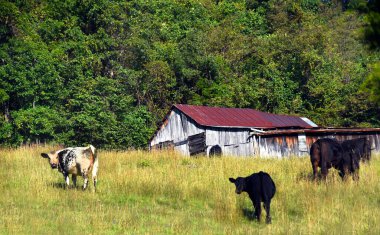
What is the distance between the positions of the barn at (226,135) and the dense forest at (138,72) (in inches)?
111

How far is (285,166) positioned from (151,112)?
2526 cm

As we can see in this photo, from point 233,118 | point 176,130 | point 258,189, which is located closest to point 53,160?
point 258,189

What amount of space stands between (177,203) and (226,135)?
2065 cm

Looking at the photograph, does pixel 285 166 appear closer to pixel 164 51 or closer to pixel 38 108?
pixel 38 108

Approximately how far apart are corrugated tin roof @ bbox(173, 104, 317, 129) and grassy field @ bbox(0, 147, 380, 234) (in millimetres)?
15047

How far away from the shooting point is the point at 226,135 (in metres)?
36.6

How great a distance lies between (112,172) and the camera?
20016 millimetres

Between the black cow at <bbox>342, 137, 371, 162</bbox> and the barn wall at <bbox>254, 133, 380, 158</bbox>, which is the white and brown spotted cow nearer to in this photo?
the black cow at <bbox>342, 137, 371, 162</bbox>

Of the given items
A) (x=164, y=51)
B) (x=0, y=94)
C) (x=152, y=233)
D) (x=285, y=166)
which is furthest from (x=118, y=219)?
(x=164, y=51)

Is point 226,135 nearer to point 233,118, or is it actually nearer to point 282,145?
point 233,118

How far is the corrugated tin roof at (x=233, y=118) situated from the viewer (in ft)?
120

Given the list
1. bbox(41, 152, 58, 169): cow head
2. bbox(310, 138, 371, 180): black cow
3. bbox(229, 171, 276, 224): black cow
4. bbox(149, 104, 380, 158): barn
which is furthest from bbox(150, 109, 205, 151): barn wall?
bbox(229, 171, 276, 224): black cow

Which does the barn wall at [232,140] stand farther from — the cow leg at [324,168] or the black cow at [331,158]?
the cow leg at [324,168]

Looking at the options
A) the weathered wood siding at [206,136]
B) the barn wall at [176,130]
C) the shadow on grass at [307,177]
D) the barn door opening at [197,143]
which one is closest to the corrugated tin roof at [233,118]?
the weathered wood siding at [206,136]
